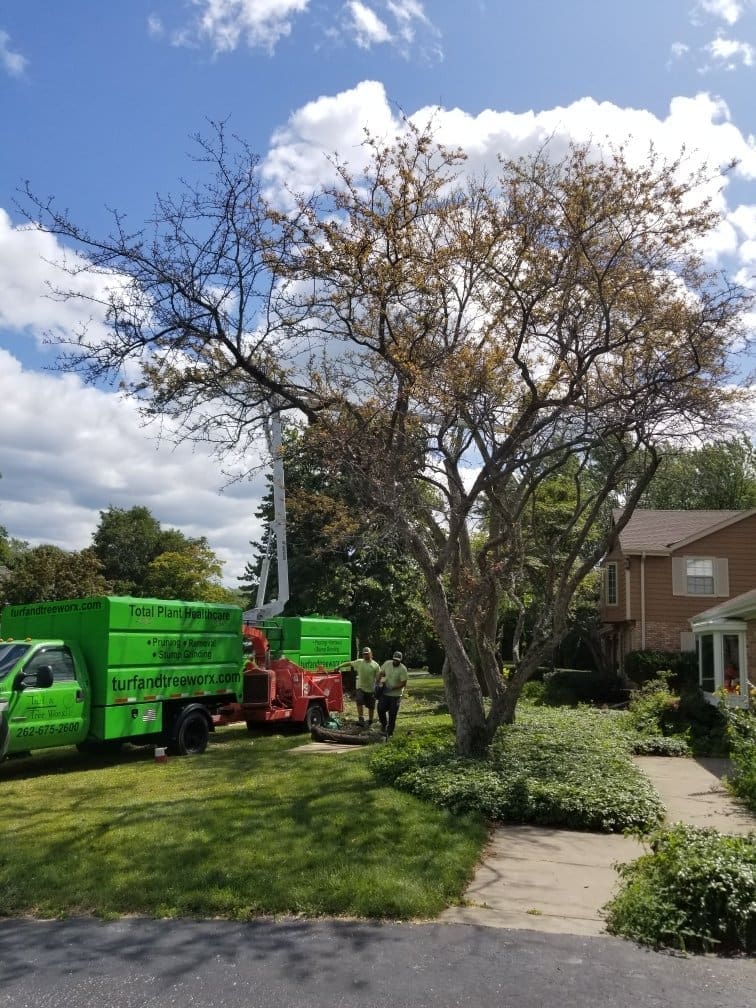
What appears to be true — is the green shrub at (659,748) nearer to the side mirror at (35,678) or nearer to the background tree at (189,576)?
the side mirror at (35,678)

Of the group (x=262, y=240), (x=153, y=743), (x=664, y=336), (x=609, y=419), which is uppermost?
(x=262, y=240)

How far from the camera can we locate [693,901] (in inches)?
213

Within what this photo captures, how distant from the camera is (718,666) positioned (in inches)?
776

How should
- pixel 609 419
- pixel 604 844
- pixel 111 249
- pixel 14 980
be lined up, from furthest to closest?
pixel 609 419 < pixel 111 249 < pixel 604 844 < pixel 14 980

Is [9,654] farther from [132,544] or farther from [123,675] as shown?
[132,544]

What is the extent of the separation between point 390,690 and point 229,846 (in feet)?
26.4

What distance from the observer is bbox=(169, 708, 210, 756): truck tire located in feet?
42.9

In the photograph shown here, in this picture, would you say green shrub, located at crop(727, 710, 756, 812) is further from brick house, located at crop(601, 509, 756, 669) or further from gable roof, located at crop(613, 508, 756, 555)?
brick house, located at crop(601, 509, 756, 669)

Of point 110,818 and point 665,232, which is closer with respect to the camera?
point 110,818

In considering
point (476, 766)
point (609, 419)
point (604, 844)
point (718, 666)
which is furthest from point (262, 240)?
point (718, 666)

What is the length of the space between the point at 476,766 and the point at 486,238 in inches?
280

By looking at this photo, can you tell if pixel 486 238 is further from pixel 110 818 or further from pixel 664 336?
pixel 110 818

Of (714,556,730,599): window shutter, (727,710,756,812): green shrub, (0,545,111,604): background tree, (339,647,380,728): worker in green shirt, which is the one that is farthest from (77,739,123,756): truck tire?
(714,556,730,599): window shutter

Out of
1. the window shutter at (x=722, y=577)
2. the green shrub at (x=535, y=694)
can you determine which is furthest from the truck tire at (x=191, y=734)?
the window shutter at (x=722, y=577)
